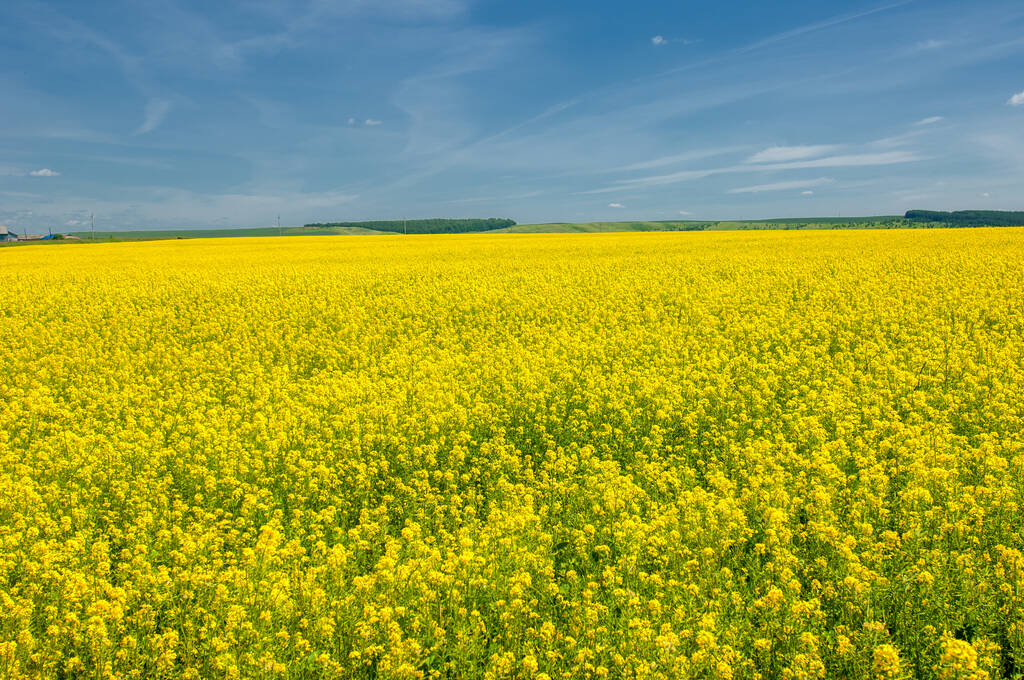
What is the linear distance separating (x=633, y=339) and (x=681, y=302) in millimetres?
3812

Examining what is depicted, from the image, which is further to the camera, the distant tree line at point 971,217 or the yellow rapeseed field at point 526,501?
the distant tree line at point 971,217

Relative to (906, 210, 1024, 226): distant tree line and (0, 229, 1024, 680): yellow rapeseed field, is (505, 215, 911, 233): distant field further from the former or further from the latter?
(0, 229, 1024, 680): yellow rapeseed field

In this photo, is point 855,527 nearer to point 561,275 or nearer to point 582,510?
point 582,510

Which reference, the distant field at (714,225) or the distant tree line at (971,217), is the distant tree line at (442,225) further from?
the distant tree line at (971,217)

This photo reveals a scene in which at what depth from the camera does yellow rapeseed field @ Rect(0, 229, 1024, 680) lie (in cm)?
326

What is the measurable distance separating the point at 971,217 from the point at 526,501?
10908 cm

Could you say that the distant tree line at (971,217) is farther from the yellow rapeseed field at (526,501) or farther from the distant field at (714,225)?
the yellow rapeseed field at (526,501)

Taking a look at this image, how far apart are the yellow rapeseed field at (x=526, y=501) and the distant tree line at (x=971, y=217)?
89.9 metres

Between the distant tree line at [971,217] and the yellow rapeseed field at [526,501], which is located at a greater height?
the distant tree line at [971,217]

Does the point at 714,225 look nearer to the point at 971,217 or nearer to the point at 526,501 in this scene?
the point at 971,217

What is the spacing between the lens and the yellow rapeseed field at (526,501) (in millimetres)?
3256

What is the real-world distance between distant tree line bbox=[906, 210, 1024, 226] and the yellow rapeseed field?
89.9 metres

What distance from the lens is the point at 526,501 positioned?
4.85 meters

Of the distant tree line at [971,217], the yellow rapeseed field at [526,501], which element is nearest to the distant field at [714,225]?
the distant tree line at [971,217]
